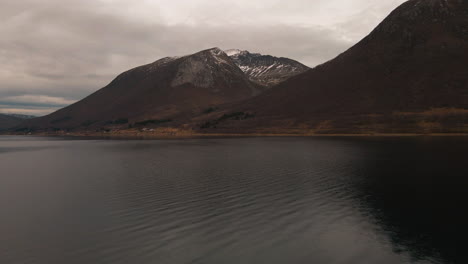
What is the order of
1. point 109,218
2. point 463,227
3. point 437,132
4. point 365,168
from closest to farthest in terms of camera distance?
1. point 463,227
2. point 109,218
3. point 365,168
4. point 437,132

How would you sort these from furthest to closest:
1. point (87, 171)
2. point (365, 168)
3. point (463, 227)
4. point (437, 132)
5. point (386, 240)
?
point (437, 132)
point (87, 171)
point (365, 168)
point (463, 227)
point (386, 240)

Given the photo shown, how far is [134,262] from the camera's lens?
24.5 metres

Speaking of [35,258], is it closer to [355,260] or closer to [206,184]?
[355,260]

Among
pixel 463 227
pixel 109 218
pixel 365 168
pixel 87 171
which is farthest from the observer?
pixel 87 171

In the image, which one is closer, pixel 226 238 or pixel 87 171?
pixel 226 238

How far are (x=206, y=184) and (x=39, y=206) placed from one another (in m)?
24.0

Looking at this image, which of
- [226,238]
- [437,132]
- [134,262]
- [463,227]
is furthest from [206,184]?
[437,132]

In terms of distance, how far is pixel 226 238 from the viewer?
29.1 metres

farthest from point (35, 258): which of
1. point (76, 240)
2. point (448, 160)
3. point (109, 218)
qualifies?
point (448, 160)

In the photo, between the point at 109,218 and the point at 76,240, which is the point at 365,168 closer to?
the point at 109,218

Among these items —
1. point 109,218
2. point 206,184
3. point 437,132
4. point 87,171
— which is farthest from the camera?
point 437,132

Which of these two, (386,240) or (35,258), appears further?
(386,240)

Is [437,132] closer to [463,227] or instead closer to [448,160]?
[448,160]

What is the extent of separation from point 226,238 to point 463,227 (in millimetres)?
21918
